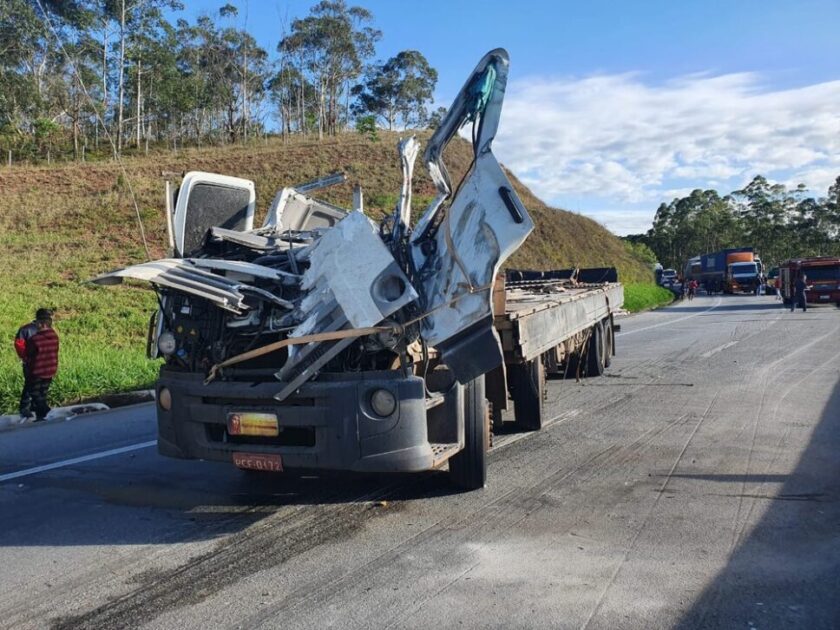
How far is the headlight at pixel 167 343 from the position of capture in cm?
536

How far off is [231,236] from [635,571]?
3.58 m

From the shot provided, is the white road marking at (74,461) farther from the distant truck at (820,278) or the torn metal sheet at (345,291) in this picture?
the distant truck at (820,278)

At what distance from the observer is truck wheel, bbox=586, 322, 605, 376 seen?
12.0m

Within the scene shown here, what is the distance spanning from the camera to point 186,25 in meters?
60.1

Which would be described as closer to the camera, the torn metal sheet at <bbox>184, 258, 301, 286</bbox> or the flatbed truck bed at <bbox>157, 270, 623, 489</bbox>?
the flatbed truck bed at <bbox>157, 270, 623, 489</bbox>

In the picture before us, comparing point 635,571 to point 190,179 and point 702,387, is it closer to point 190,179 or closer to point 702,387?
point 190,179

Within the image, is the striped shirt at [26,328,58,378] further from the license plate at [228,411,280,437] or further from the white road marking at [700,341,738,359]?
the white road marking at [700,341,738,359]

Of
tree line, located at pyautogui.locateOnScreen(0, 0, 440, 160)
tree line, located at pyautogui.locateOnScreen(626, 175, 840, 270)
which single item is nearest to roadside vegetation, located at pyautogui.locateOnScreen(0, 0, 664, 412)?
tree line, located at pyautogui.locateOnScreen(0, 0, 440, 160)

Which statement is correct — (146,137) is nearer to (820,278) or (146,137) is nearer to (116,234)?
(116,234)

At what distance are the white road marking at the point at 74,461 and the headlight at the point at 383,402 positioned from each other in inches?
153

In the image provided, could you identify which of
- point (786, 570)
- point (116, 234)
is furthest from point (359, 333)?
point (116, 234)

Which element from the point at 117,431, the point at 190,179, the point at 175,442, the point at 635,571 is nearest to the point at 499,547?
the point at 635,571

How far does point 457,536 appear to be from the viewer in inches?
191

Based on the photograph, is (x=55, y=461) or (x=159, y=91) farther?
(x=159, y=91)
